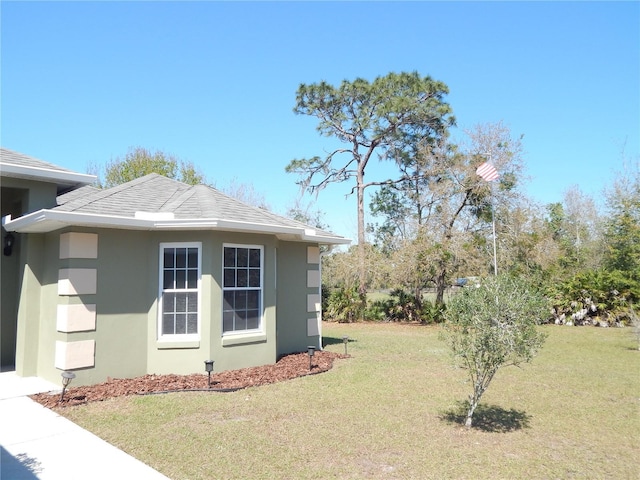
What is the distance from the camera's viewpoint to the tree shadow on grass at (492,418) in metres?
5.59

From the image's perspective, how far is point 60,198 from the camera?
10156 millimetres

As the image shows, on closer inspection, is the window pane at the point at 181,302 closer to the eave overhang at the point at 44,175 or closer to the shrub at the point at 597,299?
the eave overhang at the point at 44,175

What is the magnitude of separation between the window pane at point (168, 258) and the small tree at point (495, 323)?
5.29 meters

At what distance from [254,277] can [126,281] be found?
95.0 inches

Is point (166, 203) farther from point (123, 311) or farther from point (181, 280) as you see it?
point (123, 311)

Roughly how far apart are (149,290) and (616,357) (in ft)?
36.7

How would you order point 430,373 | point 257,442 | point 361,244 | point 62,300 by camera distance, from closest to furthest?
point 257,442 < point 62,300 < point 430,373 < point 361,244

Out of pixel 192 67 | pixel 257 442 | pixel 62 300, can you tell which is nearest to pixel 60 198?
pixel 62 300

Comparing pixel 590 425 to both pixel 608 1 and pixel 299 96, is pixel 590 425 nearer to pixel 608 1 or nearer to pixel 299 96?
pixel 608 1

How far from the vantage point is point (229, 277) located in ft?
28.2

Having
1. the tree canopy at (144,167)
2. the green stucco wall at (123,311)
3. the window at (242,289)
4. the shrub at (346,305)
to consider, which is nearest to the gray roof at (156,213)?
the green stucco wall at (123,311)

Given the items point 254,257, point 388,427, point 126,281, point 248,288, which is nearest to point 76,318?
point 126,281

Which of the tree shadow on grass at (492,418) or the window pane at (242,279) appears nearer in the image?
the tree shadow on grass at (492,418)

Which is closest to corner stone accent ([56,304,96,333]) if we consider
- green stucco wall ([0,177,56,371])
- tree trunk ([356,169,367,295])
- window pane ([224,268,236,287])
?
green stucco wall ([0,177,56,371])
